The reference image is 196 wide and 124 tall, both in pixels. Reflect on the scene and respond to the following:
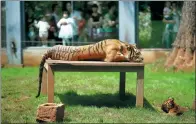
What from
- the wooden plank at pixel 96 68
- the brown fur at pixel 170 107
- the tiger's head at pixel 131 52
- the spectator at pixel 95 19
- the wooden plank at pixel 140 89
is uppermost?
the spectator at pixel 95 19

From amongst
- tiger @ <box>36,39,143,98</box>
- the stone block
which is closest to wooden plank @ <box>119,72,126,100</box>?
tiger @ <box>36,39,143,98</box>

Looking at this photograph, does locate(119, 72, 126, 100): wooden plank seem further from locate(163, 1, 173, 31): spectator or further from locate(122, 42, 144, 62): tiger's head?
locate(163, 1, 173, 31): spectator

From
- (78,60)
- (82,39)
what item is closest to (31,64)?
(78,60)

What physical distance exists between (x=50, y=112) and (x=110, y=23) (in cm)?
Answer: 235

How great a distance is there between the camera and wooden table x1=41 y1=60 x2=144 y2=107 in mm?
3508

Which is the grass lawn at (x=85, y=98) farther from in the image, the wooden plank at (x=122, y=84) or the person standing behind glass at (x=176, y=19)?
the person standing behind glass at (x=176, y=19)

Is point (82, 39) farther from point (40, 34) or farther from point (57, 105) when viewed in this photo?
point (57, 105)

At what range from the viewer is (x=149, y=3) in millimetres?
5418

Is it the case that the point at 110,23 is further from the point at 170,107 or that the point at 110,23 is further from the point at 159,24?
the point at 170,107

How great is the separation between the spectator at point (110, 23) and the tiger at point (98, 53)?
1.42m

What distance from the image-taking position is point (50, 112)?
3.51 m

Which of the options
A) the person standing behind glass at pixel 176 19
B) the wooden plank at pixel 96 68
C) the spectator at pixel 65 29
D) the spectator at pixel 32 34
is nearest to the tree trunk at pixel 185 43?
the person standing behind glass at pixel 176 19

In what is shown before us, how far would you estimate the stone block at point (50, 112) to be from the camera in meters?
3.48

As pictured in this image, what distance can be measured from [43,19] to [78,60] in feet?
1.88
